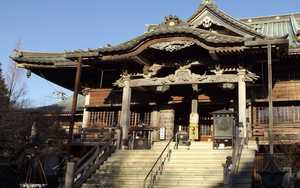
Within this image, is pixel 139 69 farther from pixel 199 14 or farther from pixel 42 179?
pixel 42 179

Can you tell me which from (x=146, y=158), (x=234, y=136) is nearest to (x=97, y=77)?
(x=146, y=158)

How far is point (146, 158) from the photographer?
16.9 meters

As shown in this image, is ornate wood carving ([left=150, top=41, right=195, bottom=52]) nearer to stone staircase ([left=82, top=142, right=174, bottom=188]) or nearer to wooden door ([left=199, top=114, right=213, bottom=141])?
stone staircase ([left=82, top=142, right=174, bottom=188])

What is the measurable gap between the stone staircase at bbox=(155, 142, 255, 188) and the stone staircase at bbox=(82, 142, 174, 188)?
35.2 inches

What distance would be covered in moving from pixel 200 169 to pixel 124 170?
312 centimetres

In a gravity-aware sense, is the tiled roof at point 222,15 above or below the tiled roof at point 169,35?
above

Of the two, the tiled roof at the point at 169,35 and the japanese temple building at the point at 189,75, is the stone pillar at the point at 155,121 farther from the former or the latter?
the tiled roof at the point at 169,35

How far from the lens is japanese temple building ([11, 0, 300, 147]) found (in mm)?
18703

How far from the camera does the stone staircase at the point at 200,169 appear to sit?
1375 centimetres

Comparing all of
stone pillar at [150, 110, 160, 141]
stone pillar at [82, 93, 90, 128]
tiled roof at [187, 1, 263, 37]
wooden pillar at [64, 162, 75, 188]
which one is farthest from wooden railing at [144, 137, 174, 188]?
tiled roof at [187, 1, 263, 37]

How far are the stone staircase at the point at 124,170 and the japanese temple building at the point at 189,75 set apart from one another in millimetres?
2210

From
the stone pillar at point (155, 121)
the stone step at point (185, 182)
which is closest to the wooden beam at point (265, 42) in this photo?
the stone step at point (185, 182)

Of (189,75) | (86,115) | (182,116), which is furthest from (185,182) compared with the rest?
(86,115)

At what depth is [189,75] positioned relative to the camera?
1962 centimetres
